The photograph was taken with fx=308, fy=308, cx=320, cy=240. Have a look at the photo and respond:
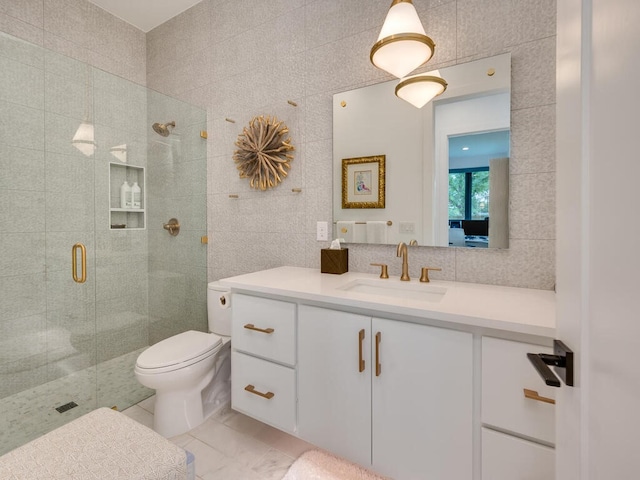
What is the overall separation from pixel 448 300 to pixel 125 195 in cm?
215

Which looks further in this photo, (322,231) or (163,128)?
(163,128)

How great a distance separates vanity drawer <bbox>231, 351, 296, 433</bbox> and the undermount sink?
1.66 feet

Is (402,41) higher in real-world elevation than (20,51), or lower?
lower

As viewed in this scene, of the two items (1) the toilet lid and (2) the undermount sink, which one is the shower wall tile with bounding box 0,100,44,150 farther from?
(2) the undermount sink

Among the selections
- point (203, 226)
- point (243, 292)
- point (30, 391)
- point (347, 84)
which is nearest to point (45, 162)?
point (203, 226)

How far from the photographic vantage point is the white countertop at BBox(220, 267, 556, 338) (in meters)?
0.95

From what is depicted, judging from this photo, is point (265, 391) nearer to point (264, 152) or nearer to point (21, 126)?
point (264, 152)

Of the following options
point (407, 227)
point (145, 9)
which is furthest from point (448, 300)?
point (145, 9)

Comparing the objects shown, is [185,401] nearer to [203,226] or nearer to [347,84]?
[203,226]

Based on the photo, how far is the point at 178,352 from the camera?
1.73 metres

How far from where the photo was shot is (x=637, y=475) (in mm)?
340

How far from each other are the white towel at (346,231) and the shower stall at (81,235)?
48.9 inches

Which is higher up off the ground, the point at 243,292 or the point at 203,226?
the point at 203,226

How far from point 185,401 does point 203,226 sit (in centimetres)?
126
